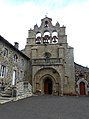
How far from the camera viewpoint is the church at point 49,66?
23.2 metres

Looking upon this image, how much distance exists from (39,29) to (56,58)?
732 centimetres

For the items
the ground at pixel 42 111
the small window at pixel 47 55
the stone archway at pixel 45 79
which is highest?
the small window at pixel 47 55

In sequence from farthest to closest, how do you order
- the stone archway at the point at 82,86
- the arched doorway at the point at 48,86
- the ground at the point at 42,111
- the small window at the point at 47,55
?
the small window at the point at 47,55
the stone archway at the point at 82,86
the arched doorway at the point at 48,86
the ground at the point at 42,111

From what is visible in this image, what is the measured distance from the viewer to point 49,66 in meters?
23.6

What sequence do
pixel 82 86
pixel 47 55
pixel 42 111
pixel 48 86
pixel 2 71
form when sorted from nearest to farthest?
pixel 42 111 → pixel 2 71 → pixel 48 86 → pixel 82 86 → pixel 47 55

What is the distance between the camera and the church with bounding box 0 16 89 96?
76.3 ft

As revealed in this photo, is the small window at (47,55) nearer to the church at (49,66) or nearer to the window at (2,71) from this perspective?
the church at (49,66)

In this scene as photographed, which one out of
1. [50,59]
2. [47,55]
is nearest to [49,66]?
[50,59]

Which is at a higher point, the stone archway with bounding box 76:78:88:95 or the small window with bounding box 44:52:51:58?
the small window with bounding box 44:52:51:58

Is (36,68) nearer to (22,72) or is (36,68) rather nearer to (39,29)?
(22,72)

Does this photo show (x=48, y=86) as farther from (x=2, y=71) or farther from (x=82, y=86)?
(x=2, y=71)

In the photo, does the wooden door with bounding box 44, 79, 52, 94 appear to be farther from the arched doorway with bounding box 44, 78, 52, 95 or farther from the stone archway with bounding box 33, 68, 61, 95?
the stone archway with bounding box 33, 68, 61, 95

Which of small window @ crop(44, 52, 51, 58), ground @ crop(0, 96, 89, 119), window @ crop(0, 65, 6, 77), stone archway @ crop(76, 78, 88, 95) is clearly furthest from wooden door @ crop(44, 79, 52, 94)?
ground @ crop(0, 96, 89, 119)

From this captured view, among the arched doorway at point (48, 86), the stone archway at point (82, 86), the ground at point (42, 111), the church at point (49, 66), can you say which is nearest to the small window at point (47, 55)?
the church at point (49, 66)
